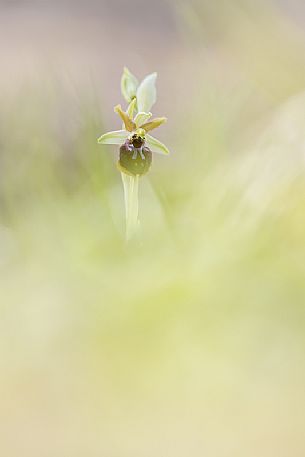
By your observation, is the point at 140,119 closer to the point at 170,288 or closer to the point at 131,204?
the point at 131,204

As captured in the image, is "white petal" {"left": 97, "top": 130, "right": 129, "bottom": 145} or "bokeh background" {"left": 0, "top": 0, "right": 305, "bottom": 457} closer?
"bokeh background" {"left": 0, "top": 0, "right": 305, "bottom": 457}

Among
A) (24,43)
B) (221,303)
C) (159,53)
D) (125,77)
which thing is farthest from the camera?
(159,53)

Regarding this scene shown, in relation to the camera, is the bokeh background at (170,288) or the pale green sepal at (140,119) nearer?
the bokeh background at (170,288)

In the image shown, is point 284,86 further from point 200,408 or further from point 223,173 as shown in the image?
point 200,408

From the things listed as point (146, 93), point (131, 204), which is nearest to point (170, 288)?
point (131, 204)

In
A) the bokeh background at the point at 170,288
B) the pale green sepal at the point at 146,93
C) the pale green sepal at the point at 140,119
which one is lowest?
the bokeh background at the point at 170,288

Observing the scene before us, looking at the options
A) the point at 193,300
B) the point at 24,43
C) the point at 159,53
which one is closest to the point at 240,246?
the point at 193,300
